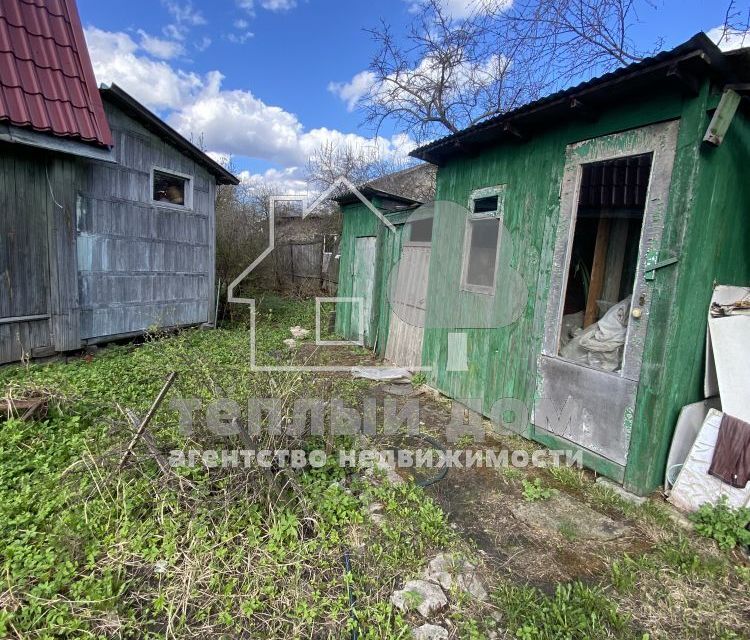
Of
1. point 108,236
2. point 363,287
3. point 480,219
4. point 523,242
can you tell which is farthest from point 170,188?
point 523,242

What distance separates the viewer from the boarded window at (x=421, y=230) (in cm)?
566

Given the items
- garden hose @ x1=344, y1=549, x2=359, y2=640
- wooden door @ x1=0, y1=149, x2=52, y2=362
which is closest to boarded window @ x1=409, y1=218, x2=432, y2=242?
garden hose @ x1=344, y1=549, x2=359, y2=640

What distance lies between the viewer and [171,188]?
706cm

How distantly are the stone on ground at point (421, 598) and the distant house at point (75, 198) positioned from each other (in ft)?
17.5

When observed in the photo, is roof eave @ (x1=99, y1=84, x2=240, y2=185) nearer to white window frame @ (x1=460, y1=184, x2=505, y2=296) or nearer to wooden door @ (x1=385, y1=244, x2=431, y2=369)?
wooden door @ (x1=385, y1=244, x2=431, y2=369)

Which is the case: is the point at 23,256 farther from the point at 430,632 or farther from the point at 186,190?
the point at 430,632

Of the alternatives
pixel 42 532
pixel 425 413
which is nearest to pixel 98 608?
pixel 42 532

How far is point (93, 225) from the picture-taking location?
5652mm

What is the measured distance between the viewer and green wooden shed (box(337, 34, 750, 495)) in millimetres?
2652

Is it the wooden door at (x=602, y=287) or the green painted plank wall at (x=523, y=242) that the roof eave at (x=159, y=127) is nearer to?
the green painted plank wall at (x=523, y=242)

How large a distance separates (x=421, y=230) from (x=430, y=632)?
4.88 m

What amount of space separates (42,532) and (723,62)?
4.84m

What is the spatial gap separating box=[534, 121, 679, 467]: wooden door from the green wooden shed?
0.01 metres

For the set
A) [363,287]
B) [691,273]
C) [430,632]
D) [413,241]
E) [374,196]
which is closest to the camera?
[430,632]
